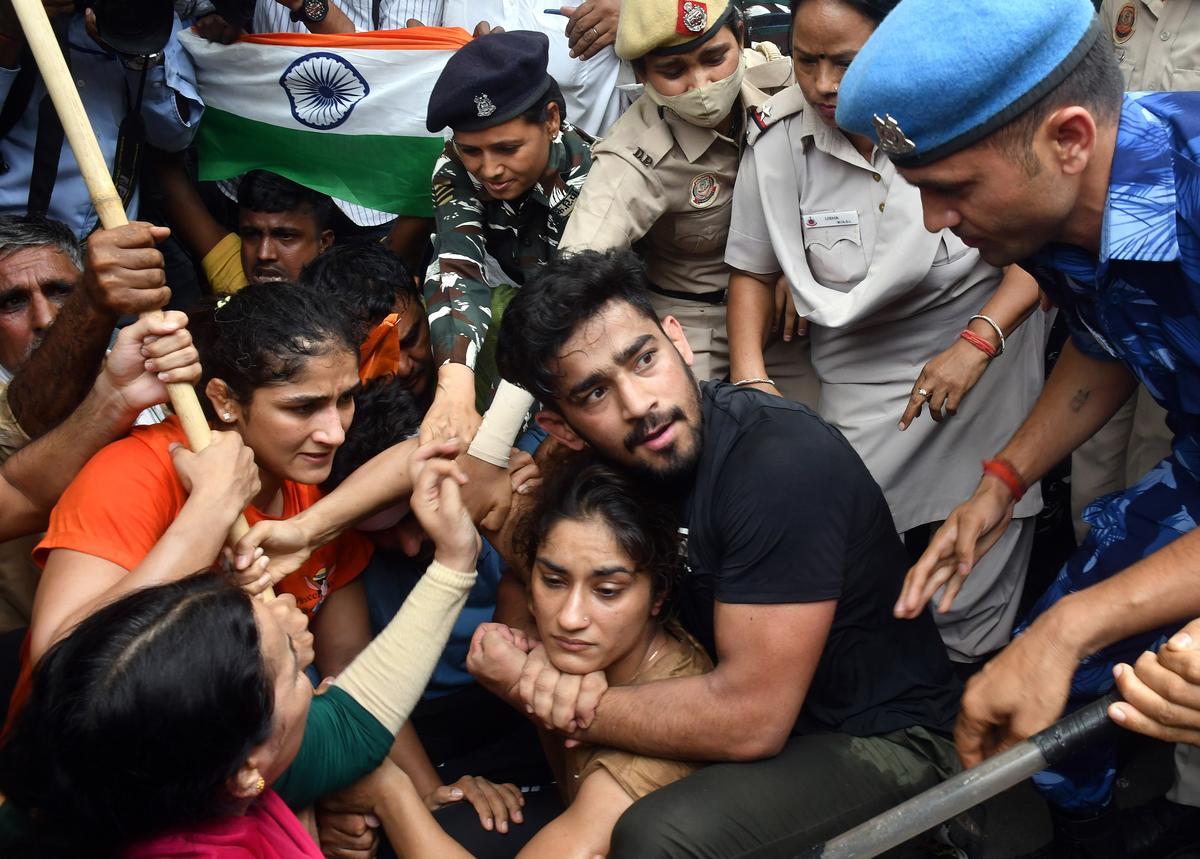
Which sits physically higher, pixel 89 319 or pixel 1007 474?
pixel 1007 474

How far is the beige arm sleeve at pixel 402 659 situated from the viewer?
250 centimetres

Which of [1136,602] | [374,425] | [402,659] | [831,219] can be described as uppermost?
[1136,602]

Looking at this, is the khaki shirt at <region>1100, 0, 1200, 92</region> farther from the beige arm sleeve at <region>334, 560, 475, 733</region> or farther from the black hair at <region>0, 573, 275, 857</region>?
the black hair at <region>0, 573, 275, 857</region>

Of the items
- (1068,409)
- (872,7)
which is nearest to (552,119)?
(872,7)

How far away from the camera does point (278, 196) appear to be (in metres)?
4.25

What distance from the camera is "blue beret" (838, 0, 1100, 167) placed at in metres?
2.00

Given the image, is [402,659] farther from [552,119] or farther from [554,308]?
[552,119]

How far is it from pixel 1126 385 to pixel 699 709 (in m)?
1.21

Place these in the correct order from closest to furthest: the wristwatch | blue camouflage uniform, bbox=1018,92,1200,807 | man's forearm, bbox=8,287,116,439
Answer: blue camouflage uniform, bbox=1018,92,1200,807
man's forearm, bbox=8,287,116,439
the wristwatch

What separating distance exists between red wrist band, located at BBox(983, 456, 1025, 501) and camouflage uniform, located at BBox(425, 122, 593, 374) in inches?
54.4

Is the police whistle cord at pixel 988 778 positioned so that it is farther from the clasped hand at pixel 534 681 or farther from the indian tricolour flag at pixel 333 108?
the indian tricolour flag at pixel 333 108

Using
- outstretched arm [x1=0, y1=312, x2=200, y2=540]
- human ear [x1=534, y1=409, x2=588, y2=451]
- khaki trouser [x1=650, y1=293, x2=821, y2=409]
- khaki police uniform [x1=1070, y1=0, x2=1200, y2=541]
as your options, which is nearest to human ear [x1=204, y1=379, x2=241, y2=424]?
outstretched arm [x1=0, y1=312, x2=200, y2=540]

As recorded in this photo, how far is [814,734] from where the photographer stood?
2.56 metres

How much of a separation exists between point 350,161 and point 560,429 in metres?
1.99
